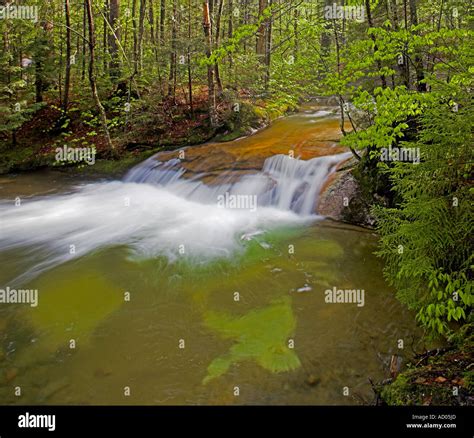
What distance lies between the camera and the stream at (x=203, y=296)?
4055mm

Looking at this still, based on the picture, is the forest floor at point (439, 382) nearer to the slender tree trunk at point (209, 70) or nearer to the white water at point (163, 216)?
the white water at point (163, 216)

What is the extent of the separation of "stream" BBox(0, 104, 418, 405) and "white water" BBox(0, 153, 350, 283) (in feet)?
0.15

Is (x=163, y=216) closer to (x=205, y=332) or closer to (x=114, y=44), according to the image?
(x=205, y=332)

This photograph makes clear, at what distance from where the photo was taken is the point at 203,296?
18.7ft

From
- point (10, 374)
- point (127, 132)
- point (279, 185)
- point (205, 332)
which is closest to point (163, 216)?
point (279, 185)

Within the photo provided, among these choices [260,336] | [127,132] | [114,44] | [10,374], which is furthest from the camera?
[114,44]

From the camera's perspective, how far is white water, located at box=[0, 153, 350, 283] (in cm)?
755

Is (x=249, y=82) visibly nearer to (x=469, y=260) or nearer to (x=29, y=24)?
(x=29, y=24)

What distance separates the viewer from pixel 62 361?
4.39m

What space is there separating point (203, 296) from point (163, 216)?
4097 millimetres

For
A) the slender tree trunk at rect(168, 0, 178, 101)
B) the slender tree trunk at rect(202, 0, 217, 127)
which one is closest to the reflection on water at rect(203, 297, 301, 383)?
the slender tree trunk at rect(202, 0, 217, 127)

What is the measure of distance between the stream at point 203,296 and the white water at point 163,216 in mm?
45

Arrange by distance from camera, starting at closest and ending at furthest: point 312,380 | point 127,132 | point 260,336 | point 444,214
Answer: point 444,214 < point 312,380 < point 260,336 < point 127,132

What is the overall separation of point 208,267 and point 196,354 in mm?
2290
